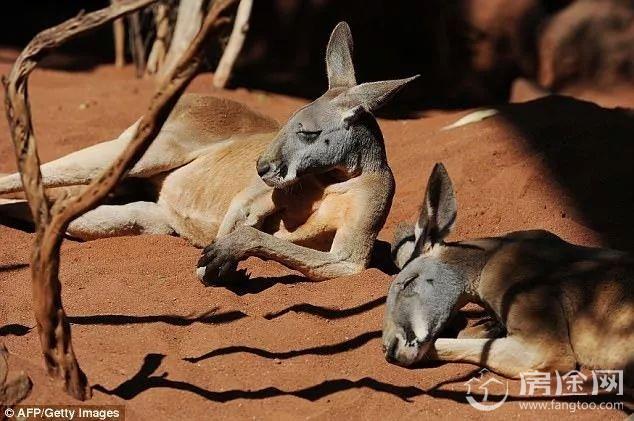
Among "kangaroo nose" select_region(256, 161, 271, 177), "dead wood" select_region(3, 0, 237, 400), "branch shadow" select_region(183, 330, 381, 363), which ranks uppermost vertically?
"dead wood" select_region(3, 0, 237, 400)

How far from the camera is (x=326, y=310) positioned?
187 inches

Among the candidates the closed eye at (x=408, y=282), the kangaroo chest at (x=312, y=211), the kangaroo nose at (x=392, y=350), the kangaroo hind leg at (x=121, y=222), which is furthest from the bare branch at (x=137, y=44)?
the kangaroo nose at (x=392, y=350)

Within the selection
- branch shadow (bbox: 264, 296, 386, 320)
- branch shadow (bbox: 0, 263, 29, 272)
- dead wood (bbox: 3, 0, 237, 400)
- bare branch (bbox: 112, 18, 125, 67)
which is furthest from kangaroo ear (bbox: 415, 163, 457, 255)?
bare branch (bbox: 112, 18, 125, 67)

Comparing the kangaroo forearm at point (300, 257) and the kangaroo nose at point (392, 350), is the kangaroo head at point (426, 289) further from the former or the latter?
the kangaroo forearm at point (300, 257)

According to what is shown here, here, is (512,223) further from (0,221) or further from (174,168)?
(0,221)

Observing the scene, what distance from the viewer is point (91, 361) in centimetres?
416

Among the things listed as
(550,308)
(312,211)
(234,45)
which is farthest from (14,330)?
(234,45)

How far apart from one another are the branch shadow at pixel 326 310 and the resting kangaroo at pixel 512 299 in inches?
15.1

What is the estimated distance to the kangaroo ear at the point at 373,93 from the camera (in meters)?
5.03

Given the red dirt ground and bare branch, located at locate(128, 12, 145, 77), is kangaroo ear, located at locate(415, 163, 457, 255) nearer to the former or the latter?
the red dirt ground

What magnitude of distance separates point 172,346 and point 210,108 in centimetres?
217

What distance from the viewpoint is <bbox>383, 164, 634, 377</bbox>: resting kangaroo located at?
409 centimetres

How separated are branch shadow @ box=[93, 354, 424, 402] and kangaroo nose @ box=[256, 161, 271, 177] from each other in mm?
1253

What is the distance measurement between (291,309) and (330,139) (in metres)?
0.86
